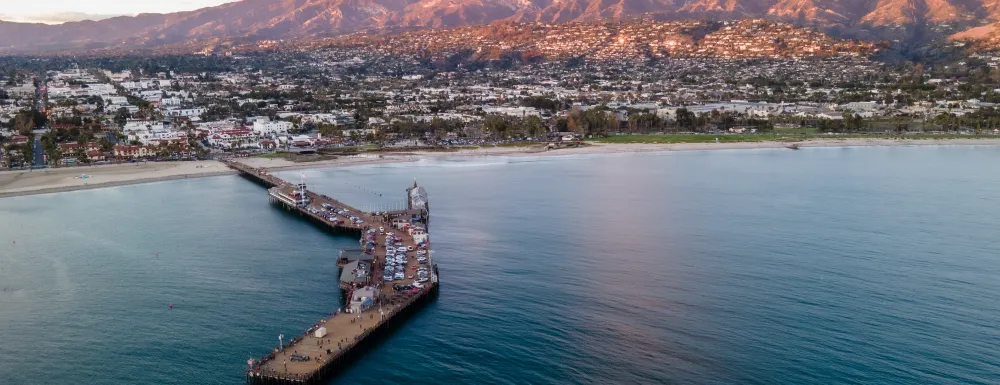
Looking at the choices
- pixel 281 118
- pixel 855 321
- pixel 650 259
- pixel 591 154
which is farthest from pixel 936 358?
pixel 281 118

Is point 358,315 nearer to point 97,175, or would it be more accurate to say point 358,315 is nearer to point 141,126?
point 97,175

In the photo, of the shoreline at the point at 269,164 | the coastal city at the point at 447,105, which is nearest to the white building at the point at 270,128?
the coastal city at the point at 447,105

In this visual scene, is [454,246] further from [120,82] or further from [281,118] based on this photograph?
[120,82]

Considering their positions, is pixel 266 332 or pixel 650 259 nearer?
pixel 266 332

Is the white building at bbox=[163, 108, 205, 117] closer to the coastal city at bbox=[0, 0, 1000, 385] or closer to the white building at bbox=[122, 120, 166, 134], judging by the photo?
the coastal city at bbox=[0, 0, 1000, 385]

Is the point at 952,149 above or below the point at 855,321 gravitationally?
above

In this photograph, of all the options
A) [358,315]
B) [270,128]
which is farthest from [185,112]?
[358,315]
